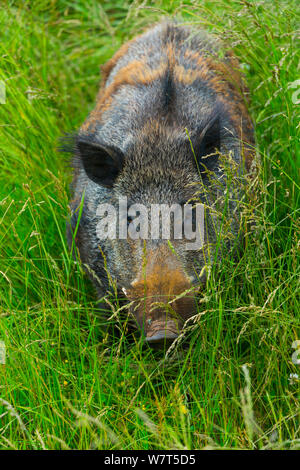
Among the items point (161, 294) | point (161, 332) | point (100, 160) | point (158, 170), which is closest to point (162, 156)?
point (158, 170)

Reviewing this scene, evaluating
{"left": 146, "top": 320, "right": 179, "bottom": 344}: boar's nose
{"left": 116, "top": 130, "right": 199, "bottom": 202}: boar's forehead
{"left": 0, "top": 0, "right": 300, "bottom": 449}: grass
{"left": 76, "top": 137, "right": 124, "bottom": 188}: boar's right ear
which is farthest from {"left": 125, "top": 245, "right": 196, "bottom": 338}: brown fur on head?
A: {"left": 76, "top": 137, "right": 124, "bottom": 188}: boar's right ear

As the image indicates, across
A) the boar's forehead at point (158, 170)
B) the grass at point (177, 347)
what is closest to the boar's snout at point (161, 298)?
the grass at point (177, 347)

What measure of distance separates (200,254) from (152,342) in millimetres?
636

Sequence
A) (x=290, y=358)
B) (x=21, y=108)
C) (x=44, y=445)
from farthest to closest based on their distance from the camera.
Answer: (x=21, y=108) < (x=290, y=358) < (x=44, y=445)

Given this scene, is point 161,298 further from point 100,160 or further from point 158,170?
point 100,160

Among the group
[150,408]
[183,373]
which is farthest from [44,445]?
[183,373]

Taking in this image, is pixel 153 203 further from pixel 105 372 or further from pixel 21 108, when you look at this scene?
pixel 21 108

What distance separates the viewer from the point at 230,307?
315cm

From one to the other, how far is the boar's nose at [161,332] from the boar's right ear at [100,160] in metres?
1.05

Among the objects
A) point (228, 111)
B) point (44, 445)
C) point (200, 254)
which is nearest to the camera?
point (44, 445)

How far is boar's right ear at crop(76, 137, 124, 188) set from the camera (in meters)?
3.51

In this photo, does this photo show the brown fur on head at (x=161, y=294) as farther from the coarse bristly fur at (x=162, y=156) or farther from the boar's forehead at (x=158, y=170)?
the boar's forehead at (x=158, y=170)

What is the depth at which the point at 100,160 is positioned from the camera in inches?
142

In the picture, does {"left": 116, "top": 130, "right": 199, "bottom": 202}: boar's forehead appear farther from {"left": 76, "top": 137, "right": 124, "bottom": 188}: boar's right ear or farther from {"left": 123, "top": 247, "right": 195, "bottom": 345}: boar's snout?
{"left": 123, "top": 247, "right": 195, "bottom": 345}: boar's snout
